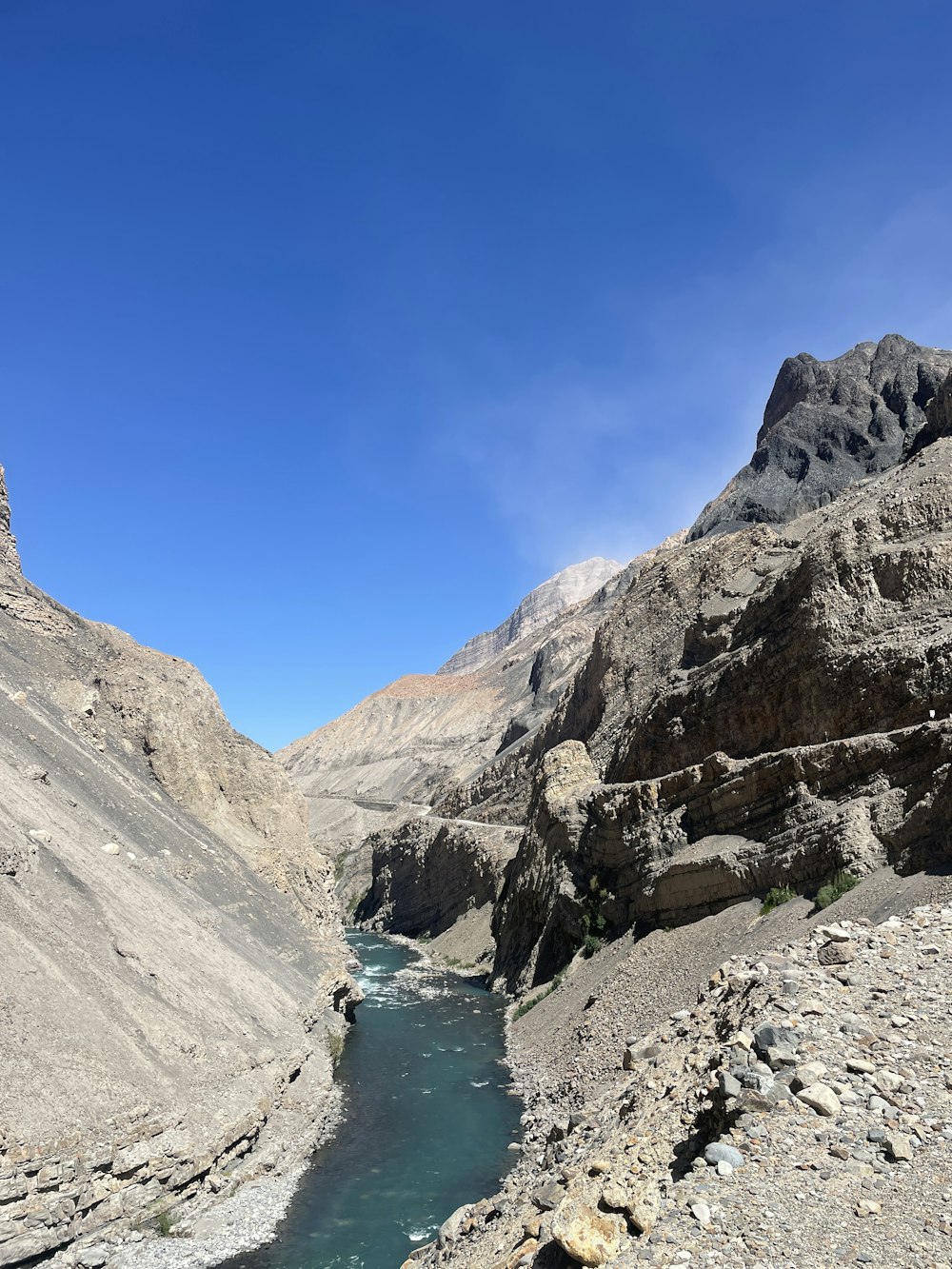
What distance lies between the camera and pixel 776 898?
66.0ft

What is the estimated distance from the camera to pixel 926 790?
17406 millimetres

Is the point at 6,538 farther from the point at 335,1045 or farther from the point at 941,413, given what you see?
the point at 941,413

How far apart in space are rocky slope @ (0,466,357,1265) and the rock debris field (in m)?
6.07

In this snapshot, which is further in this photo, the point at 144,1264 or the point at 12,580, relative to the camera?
the point at 12,580

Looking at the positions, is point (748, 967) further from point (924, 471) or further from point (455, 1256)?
point (924, 471)

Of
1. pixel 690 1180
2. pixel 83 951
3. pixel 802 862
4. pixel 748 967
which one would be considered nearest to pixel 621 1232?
pixel 690 1180

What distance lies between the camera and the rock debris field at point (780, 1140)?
6.49 meters

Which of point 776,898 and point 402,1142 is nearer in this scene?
point 402,1142

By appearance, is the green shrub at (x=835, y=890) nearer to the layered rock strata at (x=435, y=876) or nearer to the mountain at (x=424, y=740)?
the layered rock strata at (x=435, y=876)

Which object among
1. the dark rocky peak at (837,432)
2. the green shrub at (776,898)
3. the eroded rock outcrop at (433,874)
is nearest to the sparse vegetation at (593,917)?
the green shrub at (776,898)

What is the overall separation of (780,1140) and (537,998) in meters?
24.6

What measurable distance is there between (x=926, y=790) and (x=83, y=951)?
17845 millimetres

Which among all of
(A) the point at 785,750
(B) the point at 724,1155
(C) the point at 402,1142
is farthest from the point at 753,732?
(B) the point at 724,1155

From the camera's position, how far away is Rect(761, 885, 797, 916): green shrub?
19.8 m
